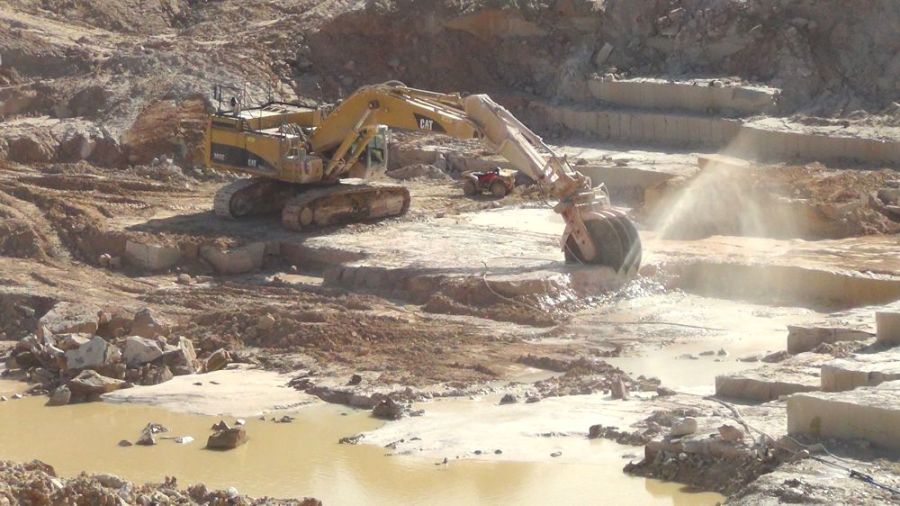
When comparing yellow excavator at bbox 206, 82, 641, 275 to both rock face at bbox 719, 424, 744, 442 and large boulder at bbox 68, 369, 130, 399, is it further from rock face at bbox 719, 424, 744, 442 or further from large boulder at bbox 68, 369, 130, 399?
rock face at bbox 719, 424, 744, 442

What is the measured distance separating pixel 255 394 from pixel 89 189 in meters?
9.41

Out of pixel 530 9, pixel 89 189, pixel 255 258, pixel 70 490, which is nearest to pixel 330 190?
pixel 255 258

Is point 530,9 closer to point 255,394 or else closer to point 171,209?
point 171,209

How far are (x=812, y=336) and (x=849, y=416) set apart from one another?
443 centimetres

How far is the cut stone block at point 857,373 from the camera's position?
13.2m

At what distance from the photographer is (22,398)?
16.8 meters

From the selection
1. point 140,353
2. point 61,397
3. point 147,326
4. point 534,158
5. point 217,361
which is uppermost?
point 534,158

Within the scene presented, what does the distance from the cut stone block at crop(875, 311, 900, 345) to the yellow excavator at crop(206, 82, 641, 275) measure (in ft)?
18.2

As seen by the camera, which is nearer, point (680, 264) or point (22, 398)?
point (22, 398)

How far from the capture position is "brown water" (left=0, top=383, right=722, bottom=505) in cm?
1316

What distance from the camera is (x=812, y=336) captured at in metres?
16.3

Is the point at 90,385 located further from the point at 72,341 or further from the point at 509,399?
the point at 509,399

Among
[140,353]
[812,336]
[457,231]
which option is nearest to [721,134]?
[457,231]

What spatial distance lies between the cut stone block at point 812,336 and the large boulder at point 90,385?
6.75 m
